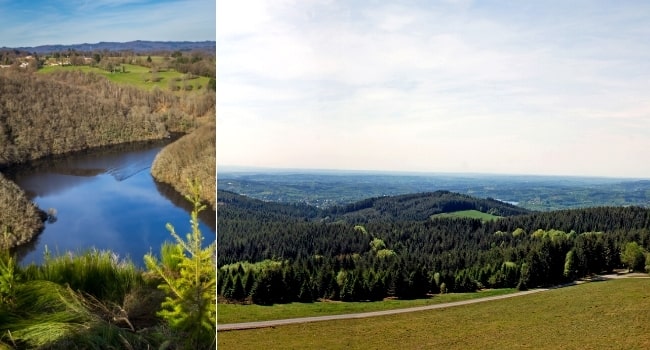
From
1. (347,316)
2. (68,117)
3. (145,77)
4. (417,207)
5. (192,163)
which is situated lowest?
(347,316)

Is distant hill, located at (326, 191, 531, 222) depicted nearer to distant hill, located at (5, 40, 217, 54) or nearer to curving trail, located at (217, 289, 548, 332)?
curving trail, located at (217, 289, 548, 332)

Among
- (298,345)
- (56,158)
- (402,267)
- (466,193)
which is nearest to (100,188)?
(56,158)

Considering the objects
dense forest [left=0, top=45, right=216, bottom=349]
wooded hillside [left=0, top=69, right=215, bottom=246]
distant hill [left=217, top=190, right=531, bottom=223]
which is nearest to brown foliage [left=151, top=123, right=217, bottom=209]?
dense forest [left=0, top=45, right=216, bottom=349]

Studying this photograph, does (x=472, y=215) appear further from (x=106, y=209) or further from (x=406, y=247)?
(x=106, y=209)

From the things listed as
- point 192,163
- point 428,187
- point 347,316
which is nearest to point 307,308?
point 347,316

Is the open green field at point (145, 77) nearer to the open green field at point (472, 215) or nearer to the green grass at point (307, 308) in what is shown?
the green grass at point (307, 308)

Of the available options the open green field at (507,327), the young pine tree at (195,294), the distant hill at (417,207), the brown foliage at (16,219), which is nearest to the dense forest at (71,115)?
the brown foliage at (16,219)
